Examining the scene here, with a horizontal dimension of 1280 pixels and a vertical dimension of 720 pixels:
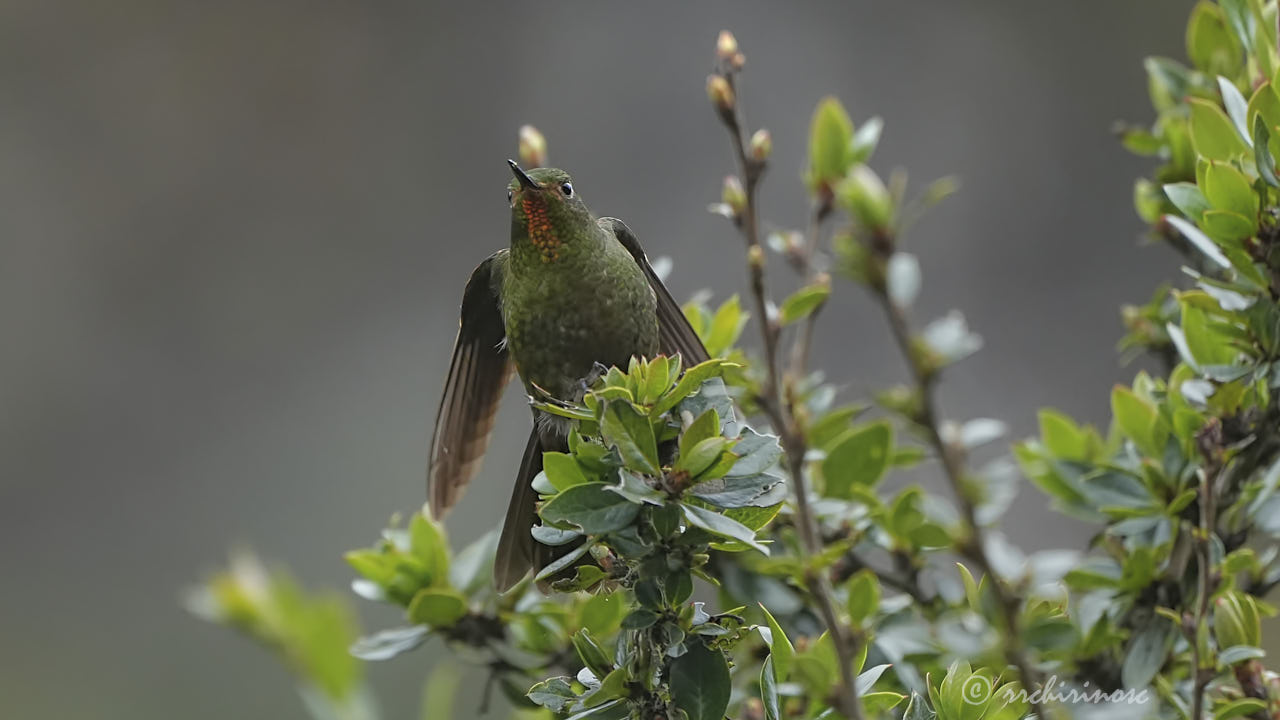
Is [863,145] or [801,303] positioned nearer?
[801,303]

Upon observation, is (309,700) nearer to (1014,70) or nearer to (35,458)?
(1014,70)

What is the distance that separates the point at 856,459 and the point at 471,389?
1.02 m

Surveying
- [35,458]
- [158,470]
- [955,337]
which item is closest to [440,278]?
[158,470]

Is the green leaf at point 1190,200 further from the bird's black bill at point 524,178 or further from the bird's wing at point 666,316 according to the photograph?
the bird's black bill at point 524,178

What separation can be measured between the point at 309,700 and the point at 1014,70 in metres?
7.52

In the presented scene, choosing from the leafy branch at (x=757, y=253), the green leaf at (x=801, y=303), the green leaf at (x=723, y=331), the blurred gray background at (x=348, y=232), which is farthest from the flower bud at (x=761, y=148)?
the blurred gray background at (x=348, y=232)

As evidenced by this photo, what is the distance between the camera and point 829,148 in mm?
2311

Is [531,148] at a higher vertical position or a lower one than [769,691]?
higher

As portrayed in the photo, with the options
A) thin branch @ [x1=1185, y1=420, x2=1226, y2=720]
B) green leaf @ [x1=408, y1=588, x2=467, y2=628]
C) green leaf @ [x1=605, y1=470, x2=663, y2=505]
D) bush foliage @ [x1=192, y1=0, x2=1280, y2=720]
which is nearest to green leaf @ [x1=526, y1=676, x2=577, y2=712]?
bush foliage @ [x1=192, y1=0, x2=1280, y2=720]

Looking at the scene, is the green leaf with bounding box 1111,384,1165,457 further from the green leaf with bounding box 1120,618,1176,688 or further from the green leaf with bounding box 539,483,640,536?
the green leaf with bounding box 539,483,640,536

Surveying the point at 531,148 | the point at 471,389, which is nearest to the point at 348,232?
the point at 471,389

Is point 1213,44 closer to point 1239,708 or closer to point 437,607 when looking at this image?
point 1239,708

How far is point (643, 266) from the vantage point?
110 inches

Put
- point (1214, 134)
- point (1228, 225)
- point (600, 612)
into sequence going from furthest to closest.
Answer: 1. point (600, 612)
2. point (1214, 134)
3. point (1228, 225)
